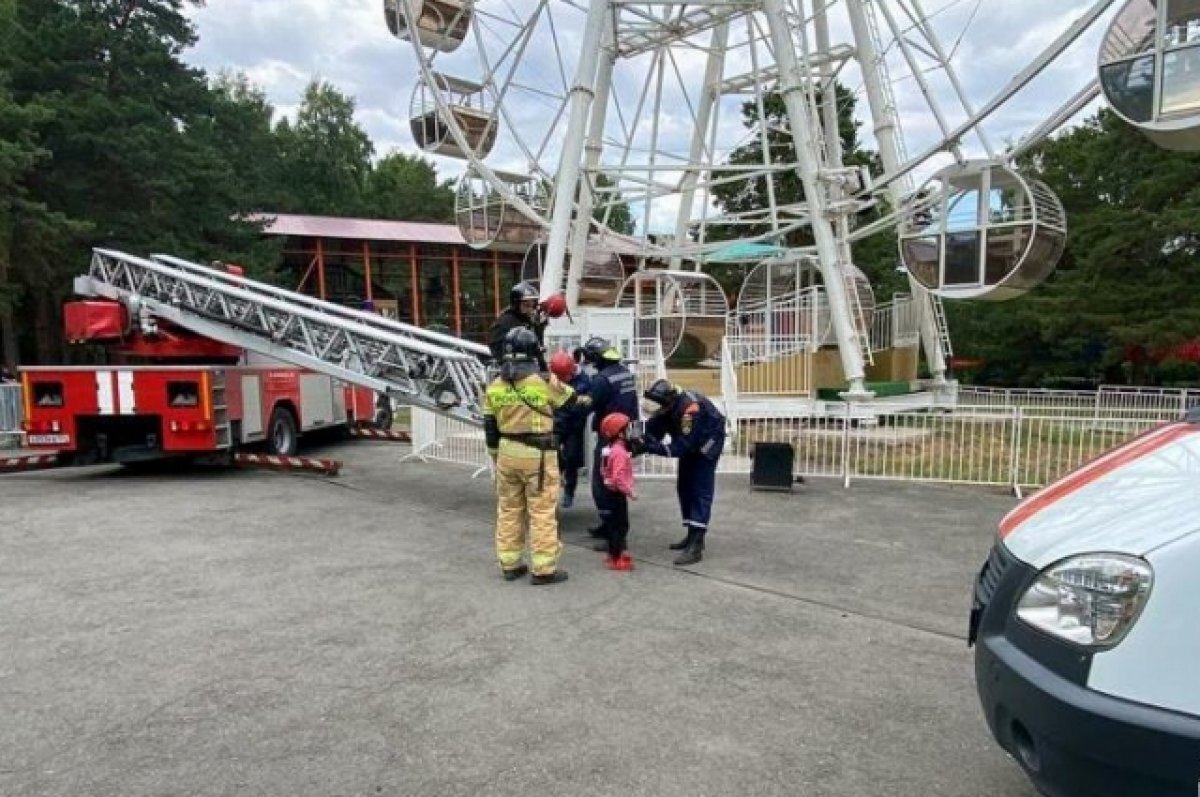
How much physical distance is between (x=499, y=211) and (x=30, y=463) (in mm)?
10044

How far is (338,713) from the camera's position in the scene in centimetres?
375

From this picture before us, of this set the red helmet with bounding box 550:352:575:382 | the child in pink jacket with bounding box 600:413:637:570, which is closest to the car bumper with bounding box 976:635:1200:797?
the child in pink jacket with bounding box 600:413:637:570

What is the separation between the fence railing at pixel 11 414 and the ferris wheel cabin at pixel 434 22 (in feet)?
32.2

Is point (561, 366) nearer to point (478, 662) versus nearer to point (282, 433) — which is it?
point (478, 662)

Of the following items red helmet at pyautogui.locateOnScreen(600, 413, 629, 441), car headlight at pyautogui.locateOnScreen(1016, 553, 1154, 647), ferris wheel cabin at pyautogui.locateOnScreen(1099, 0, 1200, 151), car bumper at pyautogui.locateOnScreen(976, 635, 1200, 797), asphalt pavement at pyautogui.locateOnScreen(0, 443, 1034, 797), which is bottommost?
asphalt pavement at pyautogui.locateOnScreen(0, 443, 1034, 797)

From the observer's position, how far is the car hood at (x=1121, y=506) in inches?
85.0

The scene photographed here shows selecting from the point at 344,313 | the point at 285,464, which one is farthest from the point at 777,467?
the point at 285,464

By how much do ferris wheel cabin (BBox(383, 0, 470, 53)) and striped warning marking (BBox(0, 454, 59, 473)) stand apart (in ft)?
30.3

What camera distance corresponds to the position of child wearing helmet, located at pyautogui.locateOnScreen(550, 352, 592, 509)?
616 centimetres

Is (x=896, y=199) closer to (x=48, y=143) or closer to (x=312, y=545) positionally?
(x=312, y=545)

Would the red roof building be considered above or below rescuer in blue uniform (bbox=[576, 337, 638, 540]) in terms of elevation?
above

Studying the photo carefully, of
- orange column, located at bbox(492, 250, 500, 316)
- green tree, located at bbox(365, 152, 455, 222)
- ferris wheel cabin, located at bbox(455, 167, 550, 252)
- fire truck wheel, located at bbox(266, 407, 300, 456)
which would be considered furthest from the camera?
green tree, located at bbox(365, 152, 455, 222)

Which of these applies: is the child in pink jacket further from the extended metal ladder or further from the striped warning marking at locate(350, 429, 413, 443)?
the striped warning marking at locate(350, 429, 413, 443)

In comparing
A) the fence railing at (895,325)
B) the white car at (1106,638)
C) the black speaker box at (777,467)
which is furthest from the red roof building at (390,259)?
the white car at (1106,638)
